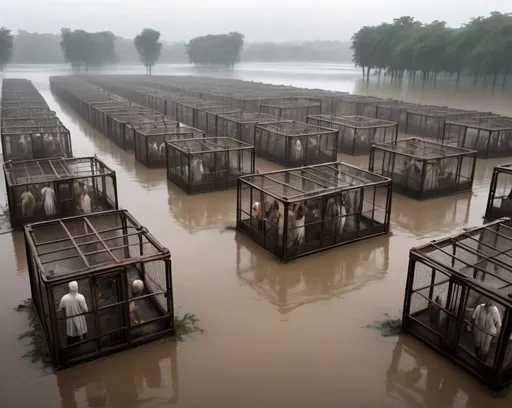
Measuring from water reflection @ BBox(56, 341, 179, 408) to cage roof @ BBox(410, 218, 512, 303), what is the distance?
569 cm

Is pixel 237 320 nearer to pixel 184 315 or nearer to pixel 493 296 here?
pixel 184 315

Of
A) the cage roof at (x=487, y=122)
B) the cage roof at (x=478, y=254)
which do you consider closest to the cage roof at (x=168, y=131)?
the cage roof at (x=478, y=254)

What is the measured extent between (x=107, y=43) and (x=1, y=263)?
132141 millimetres

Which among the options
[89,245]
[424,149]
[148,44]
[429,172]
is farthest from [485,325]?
[148,44]

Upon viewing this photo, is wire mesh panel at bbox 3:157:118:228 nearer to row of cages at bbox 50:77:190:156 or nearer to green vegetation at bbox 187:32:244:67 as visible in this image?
row of cages at bbox 50:77:190:156

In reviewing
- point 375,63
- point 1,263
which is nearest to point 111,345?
point 1,263

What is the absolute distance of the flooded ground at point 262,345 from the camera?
8.36 m

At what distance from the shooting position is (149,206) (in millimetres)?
18500

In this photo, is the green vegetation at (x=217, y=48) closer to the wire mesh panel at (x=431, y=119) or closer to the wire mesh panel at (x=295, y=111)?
the wire mesh panel at (x=295, y=111)

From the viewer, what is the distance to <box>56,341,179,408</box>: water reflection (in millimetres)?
8211

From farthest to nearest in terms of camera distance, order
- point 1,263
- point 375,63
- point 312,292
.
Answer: point 375,63, point 1,263, point 312,292

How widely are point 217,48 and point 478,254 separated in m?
135

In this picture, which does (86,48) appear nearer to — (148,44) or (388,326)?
(148,44)

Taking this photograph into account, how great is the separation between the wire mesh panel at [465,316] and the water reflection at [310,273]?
2026 millimetres
